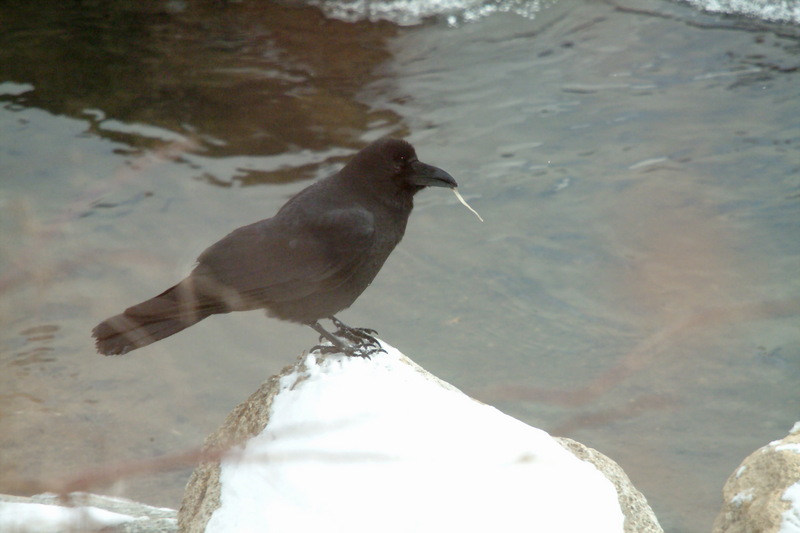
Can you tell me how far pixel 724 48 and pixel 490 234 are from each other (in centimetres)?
407

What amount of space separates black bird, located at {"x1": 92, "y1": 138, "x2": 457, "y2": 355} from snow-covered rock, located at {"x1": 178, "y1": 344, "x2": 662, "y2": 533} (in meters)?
0.40

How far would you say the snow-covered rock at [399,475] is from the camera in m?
2.60

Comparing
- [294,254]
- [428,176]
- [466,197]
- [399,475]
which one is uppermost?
[428,176]

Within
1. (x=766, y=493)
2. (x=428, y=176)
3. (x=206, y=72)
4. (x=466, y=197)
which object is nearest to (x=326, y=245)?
(x=428, y=176)

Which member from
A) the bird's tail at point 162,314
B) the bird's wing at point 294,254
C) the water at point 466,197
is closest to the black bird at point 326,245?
the bird's wing at point 294,254

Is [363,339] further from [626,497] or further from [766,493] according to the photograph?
[766,493]

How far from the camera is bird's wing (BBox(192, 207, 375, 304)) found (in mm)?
3469

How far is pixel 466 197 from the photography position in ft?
26.3

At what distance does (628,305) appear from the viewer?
23.0ft

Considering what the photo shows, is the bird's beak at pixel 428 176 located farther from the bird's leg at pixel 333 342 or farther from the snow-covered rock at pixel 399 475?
the snow-covered rock at pixel 399 475

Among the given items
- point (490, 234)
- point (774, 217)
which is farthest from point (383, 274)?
point (774, 217)

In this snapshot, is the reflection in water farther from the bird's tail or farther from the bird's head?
the bird's tail

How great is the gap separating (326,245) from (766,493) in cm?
192

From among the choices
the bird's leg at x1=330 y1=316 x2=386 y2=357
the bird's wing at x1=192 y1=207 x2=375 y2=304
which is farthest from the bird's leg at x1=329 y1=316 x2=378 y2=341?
the bird's wing at x1=192 y1=207 x2=375 y2=304
